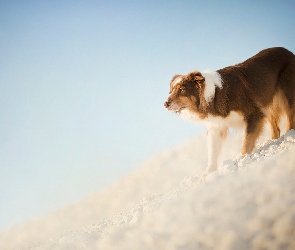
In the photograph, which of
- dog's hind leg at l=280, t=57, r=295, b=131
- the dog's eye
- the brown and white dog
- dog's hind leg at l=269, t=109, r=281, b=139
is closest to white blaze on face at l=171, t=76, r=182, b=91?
the brown and white dog

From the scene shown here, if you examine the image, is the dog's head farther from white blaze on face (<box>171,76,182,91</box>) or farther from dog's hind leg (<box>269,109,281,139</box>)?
dog's hind leg (<box>269,109,281,139</box>)

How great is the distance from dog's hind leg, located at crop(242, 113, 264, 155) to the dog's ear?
119 centimetres

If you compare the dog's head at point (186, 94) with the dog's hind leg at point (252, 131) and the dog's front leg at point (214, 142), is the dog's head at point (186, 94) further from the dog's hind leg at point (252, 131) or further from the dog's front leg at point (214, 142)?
the dog's hind leg at point (252, 131)

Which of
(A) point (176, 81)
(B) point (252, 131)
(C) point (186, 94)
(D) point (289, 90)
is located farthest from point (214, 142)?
(D) point (289, 90)

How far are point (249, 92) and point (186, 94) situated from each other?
1.30 m

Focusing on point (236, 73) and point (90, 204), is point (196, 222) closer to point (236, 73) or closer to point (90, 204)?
point (236, 73)

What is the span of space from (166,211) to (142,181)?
10.0 meters

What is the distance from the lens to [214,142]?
7.18 metres

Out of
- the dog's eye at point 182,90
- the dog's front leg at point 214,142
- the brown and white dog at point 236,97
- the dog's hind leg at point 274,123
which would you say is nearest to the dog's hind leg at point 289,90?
the brown and white dog at point 236,97

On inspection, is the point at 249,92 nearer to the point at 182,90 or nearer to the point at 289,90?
the point at 289,90

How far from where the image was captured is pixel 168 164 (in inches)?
547

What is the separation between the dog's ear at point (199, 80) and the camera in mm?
6807

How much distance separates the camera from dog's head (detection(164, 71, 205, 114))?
6910 millimetres

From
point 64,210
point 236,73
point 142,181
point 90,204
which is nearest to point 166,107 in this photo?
point 236,73
